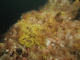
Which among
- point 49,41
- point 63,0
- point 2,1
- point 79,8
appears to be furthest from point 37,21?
point 63,0

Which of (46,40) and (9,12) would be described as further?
(9,12)

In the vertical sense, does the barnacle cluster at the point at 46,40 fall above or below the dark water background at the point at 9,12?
below

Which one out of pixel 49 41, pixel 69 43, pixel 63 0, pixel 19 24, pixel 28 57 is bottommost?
pixel 28 57

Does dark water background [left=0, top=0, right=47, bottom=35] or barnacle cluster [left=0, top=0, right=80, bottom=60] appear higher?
dark water background [left=0, top=0, right=47, bottom=35]

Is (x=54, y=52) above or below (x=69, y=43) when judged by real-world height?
below

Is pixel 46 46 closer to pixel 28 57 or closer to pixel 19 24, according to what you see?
pixel 28 57

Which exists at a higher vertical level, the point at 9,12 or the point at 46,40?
the point at 9,12

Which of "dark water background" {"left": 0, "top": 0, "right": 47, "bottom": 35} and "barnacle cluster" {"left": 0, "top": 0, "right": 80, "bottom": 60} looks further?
"dark water background" {"left": 0, "top": 0, "right": 47, "bottom": 35}

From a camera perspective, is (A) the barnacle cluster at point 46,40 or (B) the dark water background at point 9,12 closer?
(A) the barnacle cluster at point 46,40
